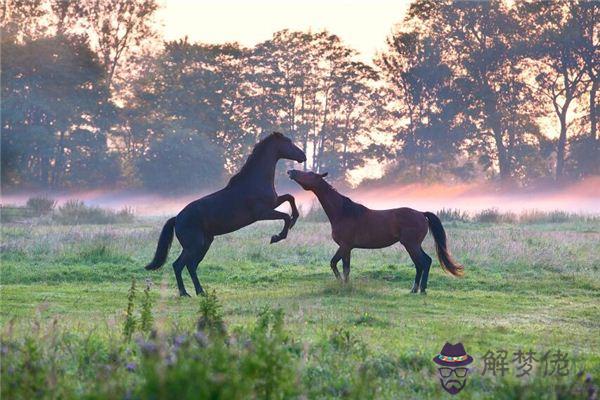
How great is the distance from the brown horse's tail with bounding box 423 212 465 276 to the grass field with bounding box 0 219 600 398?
394 mm

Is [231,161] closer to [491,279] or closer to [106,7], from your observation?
[106,7]

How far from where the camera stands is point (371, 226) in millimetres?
16328

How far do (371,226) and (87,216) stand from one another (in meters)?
20.8

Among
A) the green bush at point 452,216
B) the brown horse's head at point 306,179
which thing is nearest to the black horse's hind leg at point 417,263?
the brown horse's head at point 306,179

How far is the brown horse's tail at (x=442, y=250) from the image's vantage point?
16.3 meters

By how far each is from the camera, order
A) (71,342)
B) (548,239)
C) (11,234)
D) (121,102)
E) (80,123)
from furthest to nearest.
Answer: (121,102) < (80,123) < (11,234) < (548,239) < (71,342)

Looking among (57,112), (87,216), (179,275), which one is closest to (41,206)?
(87,216)

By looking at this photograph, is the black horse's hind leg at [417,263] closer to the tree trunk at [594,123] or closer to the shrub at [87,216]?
the shrub at [87,216]

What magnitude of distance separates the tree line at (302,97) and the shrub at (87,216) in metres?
18.9

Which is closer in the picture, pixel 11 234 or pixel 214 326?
pixel 214 326

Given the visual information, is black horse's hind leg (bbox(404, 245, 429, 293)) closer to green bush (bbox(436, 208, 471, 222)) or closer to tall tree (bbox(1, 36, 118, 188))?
green bush (bbox(436, 208, 471, 222))

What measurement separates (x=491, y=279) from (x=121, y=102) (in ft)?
155

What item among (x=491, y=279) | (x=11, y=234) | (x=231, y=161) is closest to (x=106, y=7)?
(x=231, y=161)

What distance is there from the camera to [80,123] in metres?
57.1
